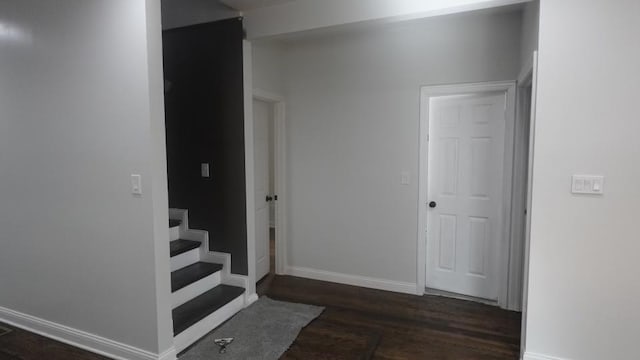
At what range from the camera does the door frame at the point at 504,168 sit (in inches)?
118

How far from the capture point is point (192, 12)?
9.95ft

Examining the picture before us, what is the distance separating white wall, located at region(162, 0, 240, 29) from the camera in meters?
2.89

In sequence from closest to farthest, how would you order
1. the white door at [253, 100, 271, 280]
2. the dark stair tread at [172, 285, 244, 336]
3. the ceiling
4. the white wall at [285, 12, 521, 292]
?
the dark stair tread at [172, 285, 244, 336]
the ceiling
the white wall at [285, 12, 521, 292]
the white door at [253, 100, 271, 280]

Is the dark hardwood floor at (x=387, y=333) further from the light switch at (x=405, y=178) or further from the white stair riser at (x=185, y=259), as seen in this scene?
the light switch at (x=405, y=178)

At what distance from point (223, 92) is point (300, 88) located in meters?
0.94

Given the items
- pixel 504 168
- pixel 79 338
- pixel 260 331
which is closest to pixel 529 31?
pixel 504 168

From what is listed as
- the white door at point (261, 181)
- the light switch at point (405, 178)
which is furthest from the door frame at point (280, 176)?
the light switch at point (405, 178)

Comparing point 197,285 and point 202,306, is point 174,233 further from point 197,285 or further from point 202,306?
point 202,306

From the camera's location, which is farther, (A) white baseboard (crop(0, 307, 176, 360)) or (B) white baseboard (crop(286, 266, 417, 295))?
(B) white baseboard (crop(286, 266, 417, 295))

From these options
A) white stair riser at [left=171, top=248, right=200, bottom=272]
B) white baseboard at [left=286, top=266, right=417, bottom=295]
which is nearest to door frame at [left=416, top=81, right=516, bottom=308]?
white baseboard at [left=286, top=266, right=417, bottom=295]

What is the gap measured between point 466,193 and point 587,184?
125 centimetres

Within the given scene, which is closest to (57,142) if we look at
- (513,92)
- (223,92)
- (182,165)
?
(182,165)

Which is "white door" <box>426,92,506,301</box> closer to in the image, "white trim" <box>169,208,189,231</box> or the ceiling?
the ceiling

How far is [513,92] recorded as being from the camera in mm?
2977
